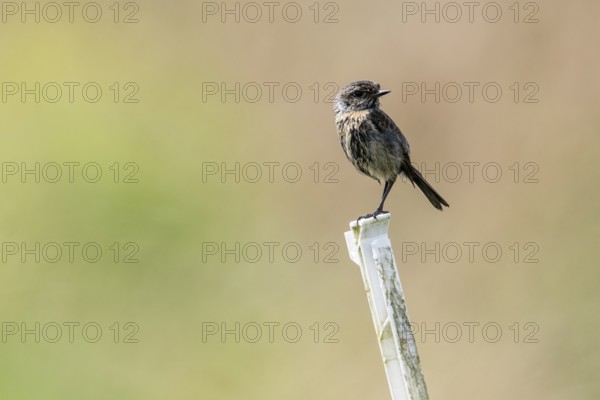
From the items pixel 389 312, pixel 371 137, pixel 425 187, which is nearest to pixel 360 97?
pixel 371 137

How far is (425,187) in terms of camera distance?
7.75 m

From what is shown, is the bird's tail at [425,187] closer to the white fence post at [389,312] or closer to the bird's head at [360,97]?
the bird's head at [360,97]

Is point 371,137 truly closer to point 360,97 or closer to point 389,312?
Result: point 360,97

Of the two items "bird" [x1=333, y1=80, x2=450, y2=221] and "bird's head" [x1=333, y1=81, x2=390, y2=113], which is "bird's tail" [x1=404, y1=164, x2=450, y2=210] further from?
"bird's head" [x1=333, y1=81, x2=390, y2=113]

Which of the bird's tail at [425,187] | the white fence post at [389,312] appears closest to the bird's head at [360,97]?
the bird's tail at [425,187]

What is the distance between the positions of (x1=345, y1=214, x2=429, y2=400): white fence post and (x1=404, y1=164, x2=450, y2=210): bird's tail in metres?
2.97

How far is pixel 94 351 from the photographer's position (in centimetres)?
1280

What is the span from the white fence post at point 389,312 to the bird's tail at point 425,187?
297 centimetres

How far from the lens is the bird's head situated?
25.3 ft

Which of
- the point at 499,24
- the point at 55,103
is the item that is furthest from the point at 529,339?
the point at 55,103

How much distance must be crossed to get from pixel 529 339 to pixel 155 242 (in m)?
5.18

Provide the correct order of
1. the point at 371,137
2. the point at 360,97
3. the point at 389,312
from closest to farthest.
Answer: the point at 389,312 → the point at 371,137 → the point at 360,97

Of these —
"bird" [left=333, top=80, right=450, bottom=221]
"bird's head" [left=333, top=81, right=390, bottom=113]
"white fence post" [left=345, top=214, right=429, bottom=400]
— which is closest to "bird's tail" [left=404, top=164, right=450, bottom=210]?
"bird" [left=333, top=80, right=450, bottom=221]

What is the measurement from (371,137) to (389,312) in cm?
313
